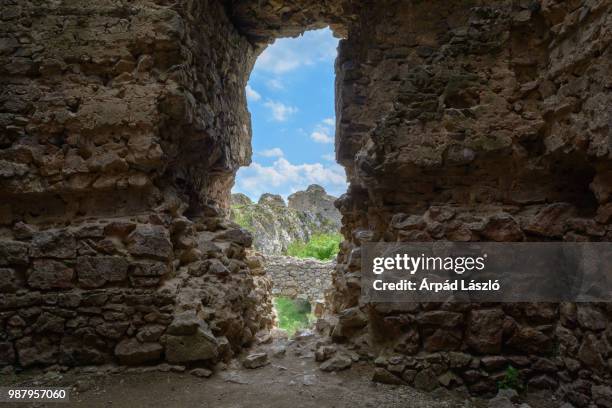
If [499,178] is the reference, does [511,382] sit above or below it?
below

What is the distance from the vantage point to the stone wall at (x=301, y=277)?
9.61 m

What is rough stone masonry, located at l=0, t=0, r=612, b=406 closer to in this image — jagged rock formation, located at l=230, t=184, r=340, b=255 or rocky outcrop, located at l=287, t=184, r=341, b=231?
jagged rock formation, located at l=230, t=184, r=340, b=255

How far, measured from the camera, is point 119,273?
3.34 meters

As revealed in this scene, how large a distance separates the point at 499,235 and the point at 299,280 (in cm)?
A: 692

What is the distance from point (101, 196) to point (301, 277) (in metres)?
6.69

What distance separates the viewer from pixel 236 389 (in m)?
3.06

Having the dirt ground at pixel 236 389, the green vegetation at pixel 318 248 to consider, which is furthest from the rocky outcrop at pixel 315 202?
the dirt ground at pixel 236 389

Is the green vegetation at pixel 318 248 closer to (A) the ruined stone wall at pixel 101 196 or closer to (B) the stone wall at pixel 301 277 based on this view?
(B) the stone wall at pixel 301 277

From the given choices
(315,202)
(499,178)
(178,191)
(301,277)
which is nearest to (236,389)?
(178,191)

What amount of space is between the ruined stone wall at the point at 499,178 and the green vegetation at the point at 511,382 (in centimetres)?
4

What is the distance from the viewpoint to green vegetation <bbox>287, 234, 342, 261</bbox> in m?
11.5

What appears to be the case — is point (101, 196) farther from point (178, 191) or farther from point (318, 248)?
point (318, 248)

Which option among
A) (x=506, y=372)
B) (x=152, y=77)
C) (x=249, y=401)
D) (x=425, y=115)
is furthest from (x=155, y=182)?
(x=506, y=372)

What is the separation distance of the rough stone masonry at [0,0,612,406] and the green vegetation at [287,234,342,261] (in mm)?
7495
